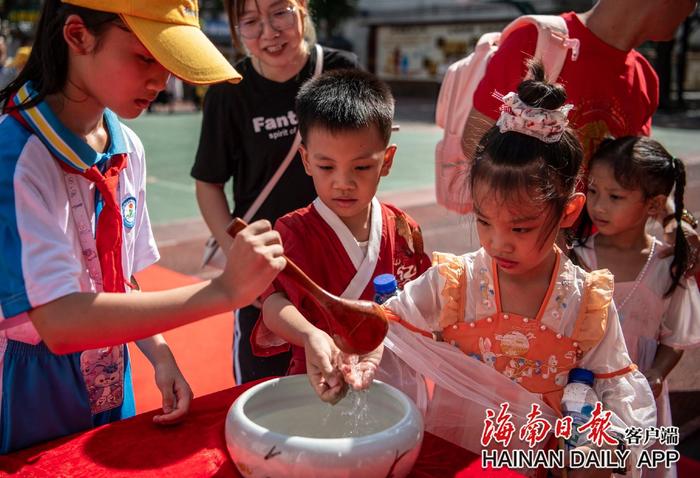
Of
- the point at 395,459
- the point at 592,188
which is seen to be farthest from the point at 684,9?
the point at 395,459

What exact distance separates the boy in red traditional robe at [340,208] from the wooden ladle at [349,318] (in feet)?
1.03

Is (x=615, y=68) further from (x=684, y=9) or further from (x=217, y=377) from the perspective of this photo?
(x=217, y=377)

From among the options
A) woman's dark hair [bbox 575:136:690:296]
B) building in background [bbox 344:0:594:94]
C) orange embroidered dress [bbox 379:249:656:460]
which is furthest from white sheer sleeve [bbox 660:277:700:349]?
building in background [bbox 344:0:594:94]

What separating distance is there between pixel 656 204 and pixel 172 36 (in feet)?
4.32

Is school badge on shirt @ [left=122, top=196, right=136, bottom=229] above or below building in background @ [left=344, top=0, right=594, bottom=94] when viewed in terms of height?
above

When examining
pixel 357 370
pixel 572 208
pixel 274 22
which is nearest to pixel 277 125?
pixel 274 22

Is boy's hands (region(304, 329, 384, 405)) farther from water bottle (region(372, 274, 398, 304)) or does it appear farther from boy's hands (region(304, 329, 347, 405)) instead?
water bottle (region(372, 274, 398, 304))

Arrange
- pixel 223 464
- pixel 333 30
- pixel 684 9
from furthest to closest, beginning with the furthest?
pixel 333 30
pixel 684 9
pixel 223 464

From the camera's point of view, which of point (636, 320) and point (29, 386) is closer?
point (29, 386)

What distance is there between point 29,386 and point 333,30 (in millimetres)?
24939

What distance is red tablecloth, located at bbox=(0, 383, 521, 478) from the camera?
3.22ft

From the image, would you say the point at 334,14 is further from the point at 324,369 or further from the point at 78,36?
the point at 324,369

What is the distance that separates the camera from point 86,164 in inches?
45.0

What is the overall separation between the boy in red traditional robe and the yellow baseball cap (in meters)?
0.38
